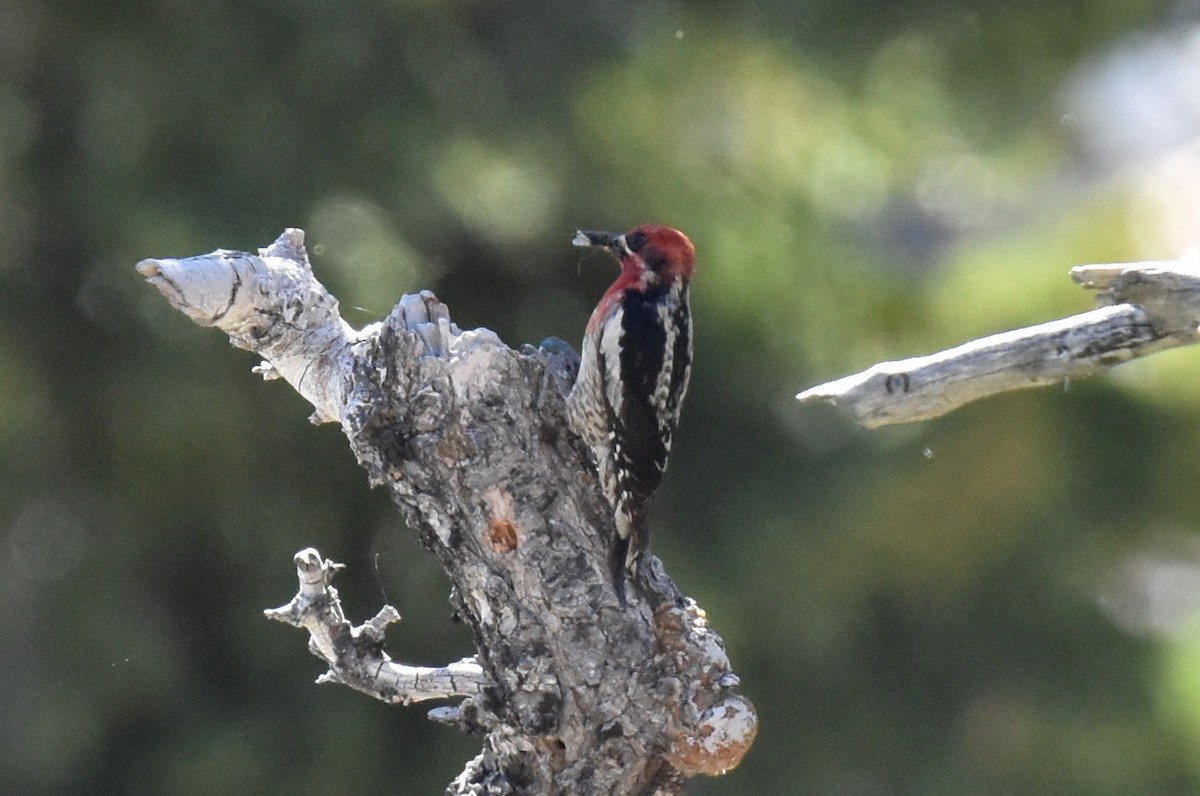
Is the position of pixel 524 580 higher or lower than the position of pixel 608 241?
lower

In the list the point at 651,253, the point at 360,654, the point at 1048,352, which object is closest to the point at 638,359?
the point at 651,253

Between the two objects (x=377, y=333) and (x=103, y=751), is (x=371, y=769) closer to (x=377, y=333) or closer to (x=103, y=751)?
(x=103, y=751)

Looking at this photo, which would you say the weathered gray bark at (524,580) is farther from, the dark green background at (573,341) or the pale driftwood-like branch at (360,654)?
the dark green background at (573,341)

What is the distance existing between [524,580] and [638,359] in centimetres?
117

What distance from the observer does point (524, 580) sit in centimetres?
267

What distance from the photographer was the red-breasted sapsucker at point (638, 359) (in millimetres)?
3412

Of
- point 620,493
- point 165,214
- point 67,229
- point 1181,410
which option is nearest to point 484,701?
point 620,493

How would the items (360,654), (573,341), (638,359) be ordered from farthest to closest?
(573,341), (638,359), (360,654)

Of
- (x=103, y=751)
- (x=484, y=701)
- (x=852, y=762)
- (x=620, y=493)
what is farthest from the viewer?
(x=852, y=762)

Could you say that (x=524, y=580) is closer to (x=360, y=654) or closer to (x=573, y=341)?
(x=360, y=654)

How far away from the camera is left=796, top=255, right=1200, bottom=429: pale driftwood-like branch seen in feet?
8.34

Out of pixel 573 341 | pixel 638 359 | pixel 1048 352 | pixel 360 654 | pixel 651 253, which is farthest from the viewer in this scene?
pixel 573 341

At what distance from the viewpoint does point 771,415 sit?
5172 millimetres

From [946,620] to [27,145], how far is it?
3.69 metres
